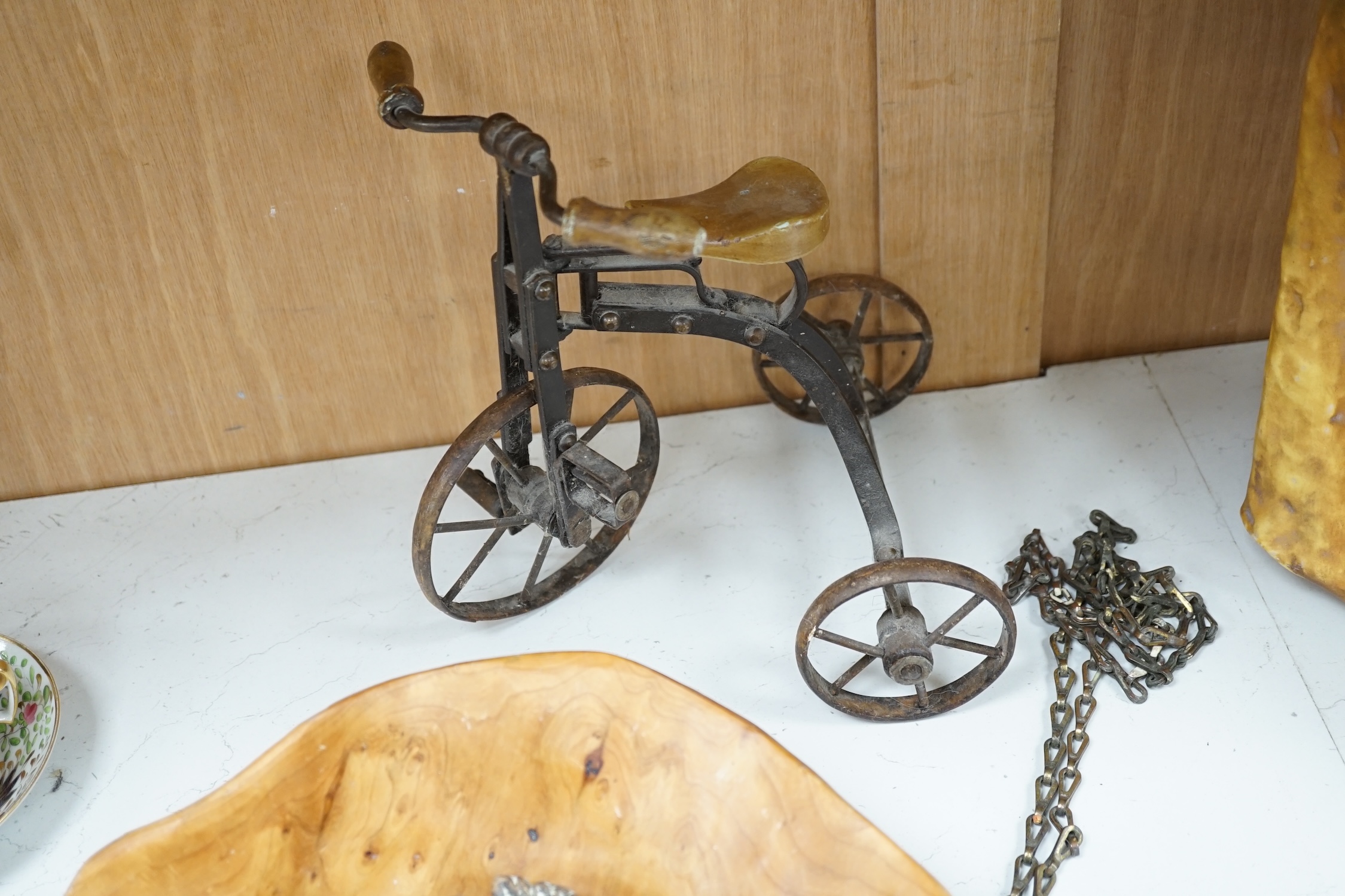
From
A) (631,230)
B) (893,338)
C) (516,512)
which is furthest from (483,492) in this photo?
(893,338)

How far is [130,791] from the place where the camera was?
1.50 meters

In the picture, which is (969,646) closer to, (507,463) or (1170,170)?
(507,463)

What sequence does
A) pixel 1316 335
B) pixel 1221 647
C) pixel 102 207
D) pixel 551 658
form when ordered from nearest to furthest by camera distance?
pixel 551 658 < pixel 1316 335 < pixel 1221 647 < pixel 102 207

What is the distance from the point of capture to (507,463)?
5.14ft

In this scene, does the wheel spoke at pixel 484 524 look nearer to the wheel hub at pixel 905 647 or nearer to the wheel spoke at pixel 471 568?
the wheel spoke at pixel 471 568

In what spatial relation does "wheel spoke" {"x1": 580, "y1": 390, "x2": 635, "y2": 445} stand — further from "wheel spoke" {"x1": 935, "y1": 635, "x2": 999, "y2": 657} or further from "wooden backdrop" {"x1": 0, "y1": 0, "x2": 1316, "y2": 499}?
"wheel spoke" {"x1": 935, "y1": 635, "x2": 999, "y2": 657}

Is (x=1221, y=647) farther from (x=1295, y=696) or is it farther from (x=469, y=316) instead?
(x=469, y=316)

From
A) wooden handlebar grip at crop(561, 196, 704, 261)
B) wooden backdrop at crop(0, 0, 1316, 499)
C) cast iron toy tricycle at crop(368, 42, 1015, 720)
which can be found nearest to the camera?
wooden handlebar grip at crop(561, 196, 704, 261)

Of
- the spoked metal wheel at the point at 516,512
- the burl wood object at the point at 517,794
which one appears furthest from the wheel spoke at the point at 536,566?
the burl wood object at the point at 517,794

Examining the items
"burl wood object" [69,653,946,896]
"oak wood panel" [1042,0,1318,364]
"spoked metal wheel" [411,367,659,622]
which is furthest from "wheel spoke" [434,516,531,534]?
"oak wood panel" [1042,0,1318,364]

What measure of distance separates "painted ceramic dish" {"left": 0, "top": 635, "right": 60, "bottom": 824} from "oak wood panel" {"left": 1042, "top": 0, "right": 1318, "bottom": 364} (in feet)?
5.06

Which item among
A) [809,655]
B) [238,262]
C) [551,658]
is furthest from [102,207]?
[809,655]

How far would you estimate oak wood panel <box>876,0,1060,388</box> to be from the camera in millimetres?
1676

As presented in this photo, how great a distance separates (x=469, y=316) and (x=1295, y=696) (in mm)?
1233
